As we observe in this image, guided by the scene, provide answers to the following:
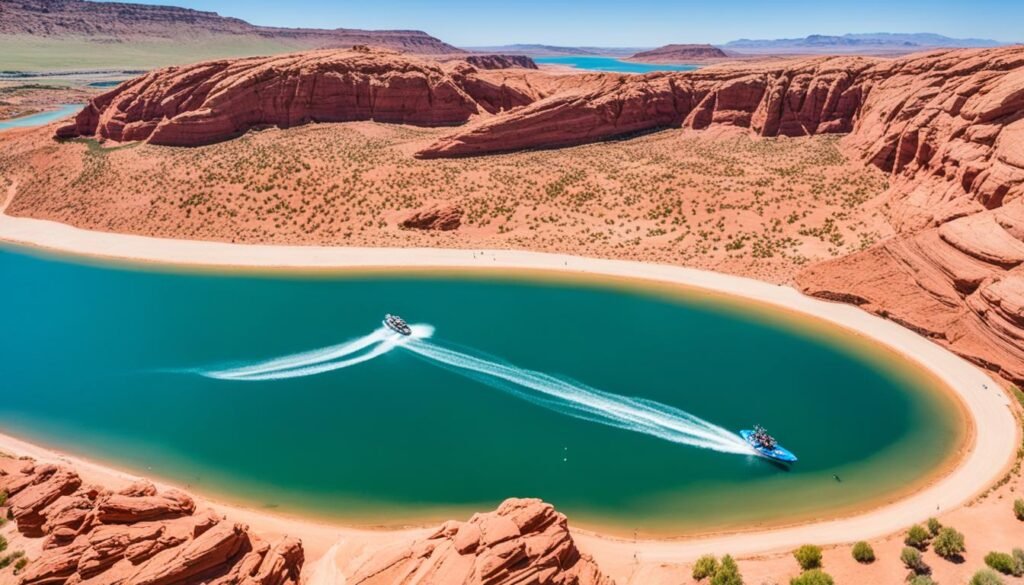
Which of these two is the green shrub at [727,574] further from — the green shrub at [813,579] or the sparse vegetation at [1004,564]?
the sparse vegetation at [1004,564]

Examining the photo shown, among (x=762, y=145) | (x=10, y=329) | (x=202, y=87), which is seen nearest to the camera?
(x=10, y=329)

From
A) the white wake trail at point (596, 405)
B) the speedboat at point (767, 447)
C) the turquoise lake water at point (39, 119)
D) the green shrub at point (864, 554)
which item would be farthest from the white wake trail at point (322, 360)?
the turquoise lake water at point (39, 119)

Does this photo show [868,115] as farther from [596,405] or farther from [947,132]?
[596,405]

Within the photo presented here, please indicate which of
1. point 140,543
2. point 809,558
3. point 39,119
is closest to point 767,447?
point 809,558

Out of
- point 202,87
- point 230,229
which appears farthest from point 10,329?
point 202,87

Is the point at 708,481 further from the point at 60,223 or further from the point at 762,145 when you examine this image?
the point at 60,223

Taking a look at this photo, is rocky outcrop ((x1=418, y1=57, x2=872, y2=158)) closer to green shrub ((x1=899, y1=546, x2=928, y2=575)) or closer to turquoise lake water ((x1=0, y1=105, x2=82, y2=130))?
green shrub ((x1=899, y1=546, x2=928, y2=575))

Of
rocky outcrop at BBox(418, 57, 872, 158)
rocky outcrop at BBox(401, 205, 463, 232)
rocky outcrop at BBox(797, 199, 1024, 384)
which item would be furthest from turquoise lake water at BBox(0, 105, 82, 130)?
rocky outcrop at BBox(797, 199, 1024, 384)
